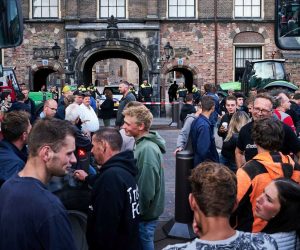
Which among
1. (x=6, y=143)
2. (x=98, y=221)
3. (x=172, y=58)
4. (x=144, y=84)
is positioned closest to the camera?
(x=98, y=221)

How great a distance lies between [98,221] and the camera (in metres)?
3.86

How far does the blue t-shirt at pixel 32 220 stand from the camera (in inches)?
106

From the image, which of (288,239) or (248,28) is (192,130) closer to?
(288,239)

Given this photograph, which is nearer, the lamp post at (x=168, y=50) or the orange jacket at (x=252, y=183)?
the orange jacket at (x=252, y=183)

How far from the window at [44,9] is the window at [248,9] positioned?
9.43m

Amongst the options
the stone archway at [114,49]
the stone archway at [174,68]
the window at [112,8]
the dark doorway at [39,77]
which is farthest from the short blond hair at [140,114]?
the dark doorway at [39,77]

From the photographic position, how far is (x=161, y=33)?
27.9 m

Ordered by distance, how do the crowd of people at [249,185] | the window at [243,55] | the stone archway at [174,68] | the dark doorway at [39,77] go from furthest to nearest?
the dark doorway at [39,77] → the window at [243,55] → the stone archway at [174,68] → the crowd of people at [249,185]

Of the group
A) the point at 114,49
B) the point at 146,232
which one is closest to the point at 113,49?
the point at 114,49

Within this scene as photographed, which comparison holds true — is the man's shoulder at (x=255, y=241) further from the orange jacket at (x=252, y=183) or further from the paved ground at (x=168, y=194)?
the paved ground at (x=168, y=194)

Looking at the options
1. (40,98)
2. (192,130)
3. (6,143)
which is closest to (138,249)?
(6,143)

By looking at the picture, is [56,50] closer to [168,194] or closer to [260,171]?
[168,194]

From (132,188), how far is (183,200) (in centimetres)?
293

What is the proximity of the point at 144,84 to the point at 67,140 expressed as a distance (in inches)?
916
